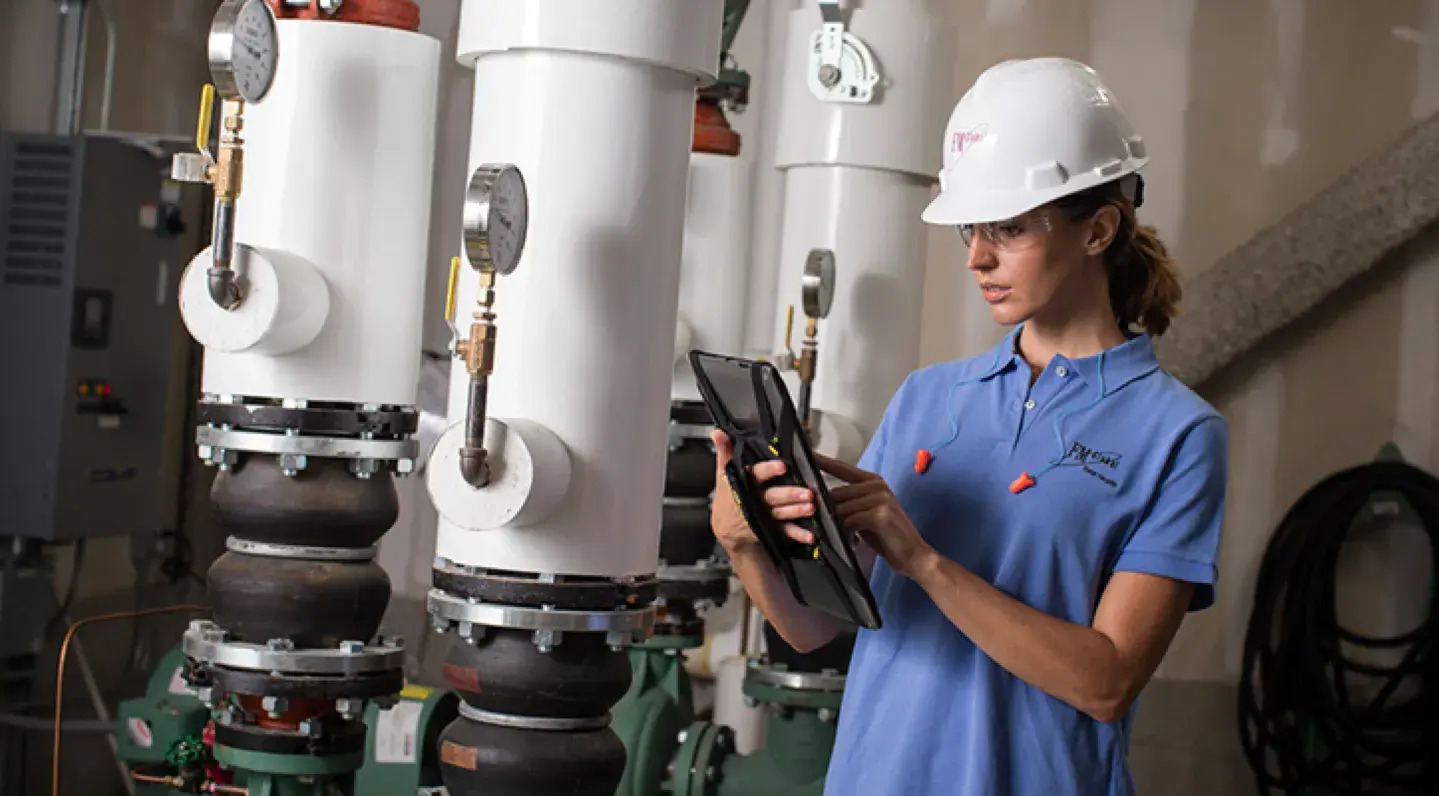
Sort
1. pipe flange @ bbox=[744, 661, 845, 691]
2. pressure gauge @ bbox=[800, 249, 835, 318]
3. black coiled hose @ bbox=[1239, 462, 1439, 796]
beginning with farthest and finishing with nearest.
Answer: black coiled hose @ bbox=[1239, 462, 1439, 796]
pipe flange @ bbox=[744, 661, 845, 691]
pressure gauge @ bbox=[800, 249, 835, 318]

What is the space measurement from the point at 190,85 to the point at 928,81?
8.30 ft

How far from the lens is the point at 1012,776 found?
5.24 ft

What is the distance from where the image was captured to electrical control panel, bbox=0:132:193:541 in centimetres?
411

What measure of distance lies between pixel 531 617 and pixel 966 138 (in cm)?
84

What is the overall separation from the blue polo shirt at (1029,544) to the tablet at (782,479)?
12cm

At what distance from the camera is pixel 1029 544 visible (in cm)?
158

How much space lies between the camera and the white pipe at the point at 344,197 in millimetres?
2395

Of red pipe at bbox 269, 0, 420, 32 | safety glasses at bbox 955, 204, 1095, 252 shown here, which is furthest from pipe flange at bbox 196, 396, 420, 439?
safety glasses at bbox 955, 204, 1095, 252

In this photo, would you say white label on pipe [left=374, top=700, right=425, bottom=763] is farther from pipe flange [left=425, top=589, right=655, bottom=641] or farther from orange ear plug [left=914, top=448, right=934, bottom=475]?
orange ear plug [left=914, top=448, right=934, bottom=475]

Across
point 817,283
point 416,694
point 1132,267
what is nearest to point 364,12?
point 817,283

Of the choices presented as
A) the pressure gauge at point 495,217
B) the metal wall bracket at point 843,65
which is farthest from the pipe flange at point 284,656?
the metal wall bracket at point 843,65

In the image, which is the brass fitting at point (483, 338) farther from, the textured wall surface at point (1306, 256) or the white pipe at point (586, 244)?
the textured wall surface at point (1306, 256)

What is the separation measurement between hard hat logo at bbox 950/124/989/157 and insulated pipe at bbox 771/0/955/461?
1.53m

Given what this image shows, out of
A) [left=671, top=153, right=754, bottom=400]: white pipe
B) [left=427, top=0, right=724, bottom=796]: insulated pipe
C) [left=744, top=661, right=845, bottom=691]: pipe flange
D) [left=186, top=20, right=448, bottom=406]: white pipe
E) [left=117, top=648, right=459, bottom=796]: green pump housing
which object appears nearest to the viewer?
[left=427, top=0, right=724, bottom=796]: insulated pipe
